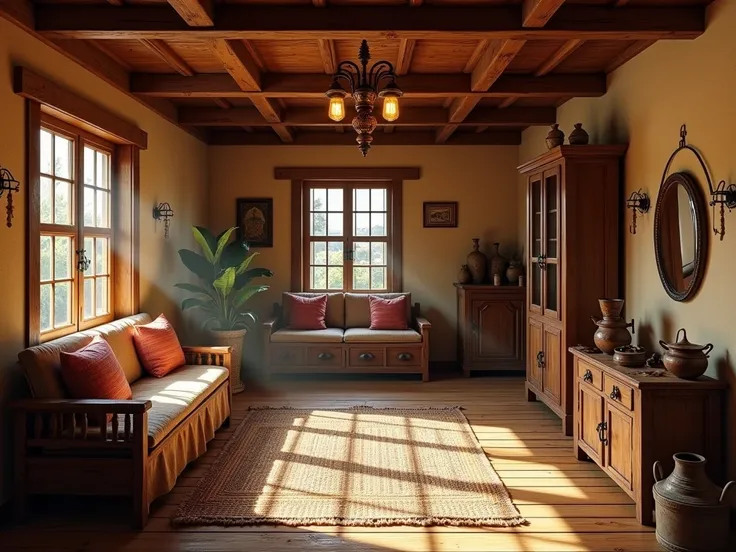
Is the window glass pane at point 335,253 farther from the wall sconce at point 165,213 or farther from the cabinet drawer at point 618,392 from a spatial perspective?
the cabinet drawer at point 618,392

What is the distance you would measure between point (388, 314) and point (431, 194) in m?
1.59

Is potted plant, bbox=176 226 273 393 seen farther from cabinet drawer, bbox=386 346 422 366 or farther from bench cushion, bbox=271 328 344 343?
cabinet drawer, bbox=386 346 422 366

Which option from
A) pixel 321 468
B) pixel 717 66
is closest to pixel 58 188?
pixel 321 468

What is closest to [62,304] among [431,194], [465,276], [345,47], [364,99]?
[364,99]

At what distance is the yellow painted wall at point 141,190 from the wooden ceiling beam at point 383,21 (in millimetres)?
299

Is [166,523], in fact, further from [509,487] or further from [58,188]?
[58,188]

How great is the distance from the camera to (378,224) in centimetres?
745

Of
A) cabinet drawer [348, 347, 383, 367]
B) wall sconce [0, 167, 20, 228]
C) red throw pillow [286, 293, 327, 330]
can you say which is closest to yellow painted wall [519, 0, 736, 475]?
cabinet drawer [348, 347, 383, 367]

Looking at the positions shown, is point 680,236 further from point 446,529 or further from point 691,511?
point 446,529

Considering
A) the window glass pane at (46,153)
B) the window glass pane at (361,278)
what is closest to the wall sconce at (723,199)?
the window glass pane at (46,153)

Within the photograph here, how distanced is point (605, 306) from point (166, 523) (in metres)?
2.96

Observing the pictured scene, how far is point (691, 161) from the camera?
364 centimetres

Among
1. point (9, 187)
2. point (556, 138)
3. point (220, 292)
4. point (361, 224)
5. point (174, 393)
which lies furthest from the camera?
point (361, 224)

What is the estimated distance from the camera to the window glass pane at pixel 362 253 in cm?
745
